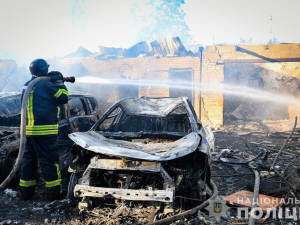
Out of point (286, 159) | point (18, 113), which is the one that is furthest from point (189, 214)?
point (286, 159)

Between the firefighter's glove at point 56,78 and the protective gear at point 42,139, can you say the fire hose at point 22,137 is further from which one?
the firefighter's glove at point 56,78

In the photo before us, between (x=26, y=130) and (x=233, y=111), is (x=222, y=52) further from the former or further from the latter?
(x=26, y=130)

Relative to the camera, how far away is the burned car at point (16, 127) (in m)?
3.78

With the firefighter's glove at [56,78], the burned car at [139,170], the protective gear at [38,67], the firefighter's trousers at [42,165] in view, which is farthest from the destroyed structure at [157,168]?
the protective gear at [38,67]

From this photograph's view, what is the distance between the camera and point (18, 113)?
467 centimetres

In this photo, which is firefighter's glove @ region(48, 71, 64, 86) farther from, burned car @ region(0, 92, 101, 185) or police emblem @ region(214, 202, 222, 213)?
police emblem @ region(214, 202, 222, 213)

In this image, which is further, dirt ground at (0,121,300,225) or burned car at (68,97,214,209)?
dirt ground at (0,121,300,225)

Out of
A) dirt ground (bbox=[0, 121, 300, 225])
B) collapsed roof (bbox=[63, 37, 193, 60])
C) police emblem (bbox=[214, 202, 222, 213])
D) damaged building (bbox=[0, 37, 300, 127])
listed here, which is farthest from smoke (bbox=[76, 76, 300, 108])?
police emblem (bbox=[214, 202, 222, 213])

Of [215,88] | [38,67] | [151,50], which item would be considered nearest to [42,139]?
[38,67]

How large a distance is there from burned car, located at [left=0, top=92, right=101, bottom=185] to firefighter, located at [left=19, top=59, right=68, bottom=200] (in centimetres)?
49

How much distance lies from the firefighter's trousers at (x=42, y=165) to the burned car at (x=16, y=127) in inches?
19.7

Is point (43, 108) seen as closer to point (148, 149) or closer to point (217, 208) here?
point (148, 149)

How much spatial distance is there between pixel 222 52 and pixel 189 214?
959 cm

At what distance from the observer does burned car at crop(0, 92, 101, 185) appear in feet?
12.4
